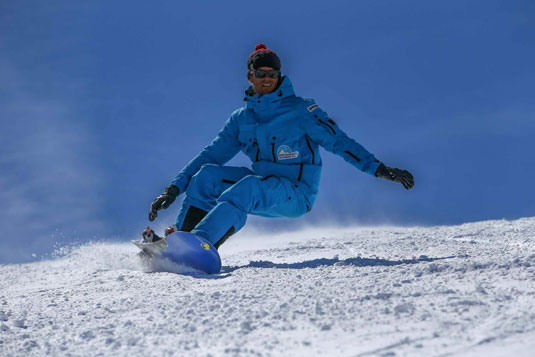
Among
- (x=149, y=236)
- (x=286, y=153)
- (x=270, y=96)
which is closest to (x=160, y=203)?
(x=149, y=236)

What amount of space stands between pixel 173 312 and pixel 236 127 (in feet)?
8.27

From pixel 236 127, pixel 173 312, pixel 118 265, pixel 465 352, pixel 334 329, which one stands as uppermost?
pixel 236 127

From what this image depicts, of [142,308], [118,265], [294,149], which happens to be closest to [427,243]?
[294,149]

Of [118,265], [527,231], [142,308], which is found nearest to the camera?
[142,308]

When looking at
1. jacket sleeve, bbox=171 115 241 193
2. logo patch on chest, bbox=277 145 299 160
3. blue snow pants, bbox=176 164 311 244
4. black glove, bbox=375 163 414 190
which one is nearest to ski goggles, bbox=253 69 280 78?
jacket sleeve, bbox=171 115 241 193

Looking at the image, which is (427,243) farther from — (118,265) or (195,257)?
(118,265)

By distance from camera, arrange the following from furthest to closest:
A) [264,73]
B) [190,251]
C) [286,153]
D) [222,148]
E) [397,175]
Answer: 1. [222,148]
2. [264,73]
3. [286,153]
4. [397,175]
5. [190,251]

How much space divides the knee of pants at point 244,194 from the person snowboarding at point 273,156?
0.02 metres

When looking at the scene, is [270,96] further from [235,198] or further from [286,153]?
[235,198]

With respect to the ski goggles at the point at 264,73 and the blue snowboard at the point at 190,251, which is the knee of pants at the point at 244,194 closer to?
the blue snowboard at the point at 190,251

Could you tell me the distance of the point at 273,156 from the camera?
433 cm

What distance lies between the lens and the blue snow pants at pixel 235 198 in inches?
154

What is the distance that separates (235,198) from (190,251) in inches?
21.8

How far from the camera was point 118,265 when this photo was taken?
4555 millimetres
